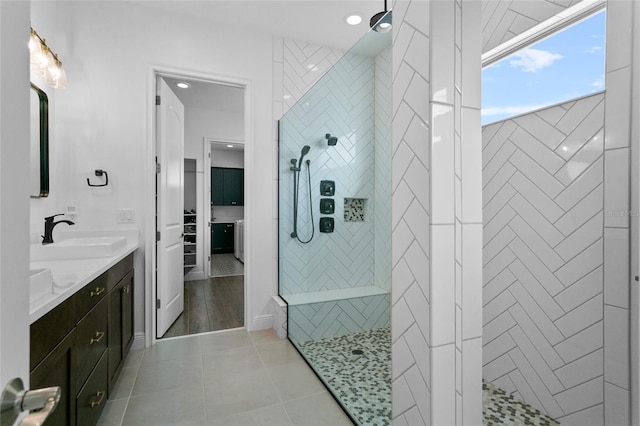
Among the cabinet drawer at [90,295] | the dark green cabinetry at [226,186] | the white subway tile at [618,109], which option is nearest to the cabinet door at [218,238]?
the dark green cabinetry at [226,186]

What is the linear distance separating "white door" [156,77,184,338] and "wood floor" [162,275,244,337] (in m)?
0.14

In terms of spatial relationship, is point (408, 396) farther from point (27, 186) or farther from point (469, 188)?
point (27, 186)

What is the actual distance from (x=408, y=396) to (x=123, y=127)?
8.98ft

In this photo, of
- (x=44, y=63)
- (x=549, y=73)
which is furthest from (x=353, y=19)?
(x=44, y=63)

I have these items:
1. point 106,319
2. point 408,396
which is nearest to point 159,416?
point 106,319

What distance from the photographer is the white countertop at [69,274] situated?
902mm

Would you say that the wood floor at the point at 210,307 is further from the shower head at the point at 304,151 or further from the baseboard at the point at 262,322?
the shower head at the point at 304,151

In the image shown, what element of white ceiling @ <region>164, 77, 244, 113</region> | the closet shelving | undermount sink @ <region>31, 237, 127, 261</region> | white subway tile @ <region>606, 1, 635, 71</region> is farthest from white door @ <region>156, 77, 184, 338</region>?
white subway tile @ <region>606, 1, 635, 71</region>

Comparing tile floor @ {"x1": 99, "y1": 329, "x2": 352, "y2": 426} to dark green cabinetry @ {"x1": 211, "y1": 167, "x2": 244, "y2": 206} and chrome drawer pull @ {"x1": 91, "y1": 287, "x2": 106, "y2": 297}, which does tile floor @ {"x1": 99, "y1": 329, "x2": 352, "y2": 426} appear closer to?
chrome drawer pull @ {"x1": 91, "y1": 287, "x2": 106, "y2": 297}

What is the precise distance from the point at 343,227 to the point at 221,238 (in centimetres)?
562

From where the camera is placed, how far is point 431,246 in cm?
89

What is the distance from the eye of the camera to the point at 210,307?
3.49 m

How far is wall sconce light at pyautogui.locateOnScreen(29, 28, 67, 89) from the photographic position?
1826 mm

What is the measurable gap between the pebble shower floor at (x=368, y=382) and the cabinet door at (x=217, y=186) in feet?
17.9
